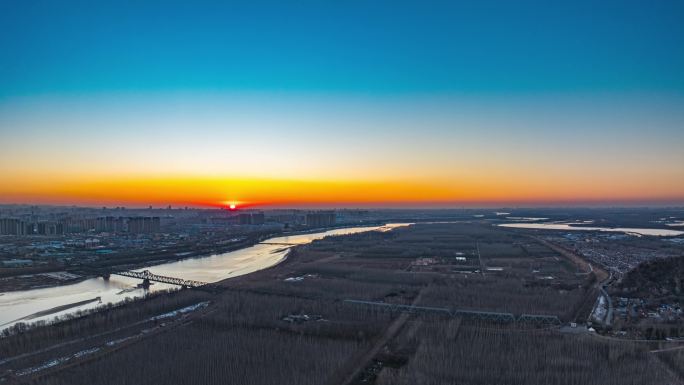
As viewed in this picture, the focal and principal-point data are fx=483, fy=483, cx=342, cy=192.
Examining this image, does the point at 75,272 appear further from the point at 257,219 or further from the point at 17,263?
the point at 257,219

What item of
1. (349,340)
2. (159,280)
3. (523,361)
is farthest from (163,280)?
(523,361)

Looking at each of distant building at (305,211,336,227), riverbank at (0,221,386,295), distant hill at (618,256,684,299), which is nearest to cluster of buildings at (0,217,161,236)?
riverbank at (0,221,386,295)

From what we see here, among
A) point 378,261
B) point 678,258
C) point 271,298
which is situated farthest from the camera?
point 378,261

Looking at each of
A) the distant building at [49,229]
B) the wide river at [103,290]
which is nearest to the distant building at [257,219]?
the distant building at [49,229]

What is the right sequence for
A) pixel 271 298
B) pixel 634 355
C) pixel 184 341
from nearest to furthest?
pixel 634 355, pixel 184 341, pixel 271 298

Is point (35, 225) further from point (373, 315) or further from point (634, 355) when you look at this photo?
point (634, 355)

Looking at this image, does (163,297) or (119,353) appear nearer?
(119,353)

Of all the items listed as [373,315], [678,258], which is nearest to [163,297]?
[373,315]
